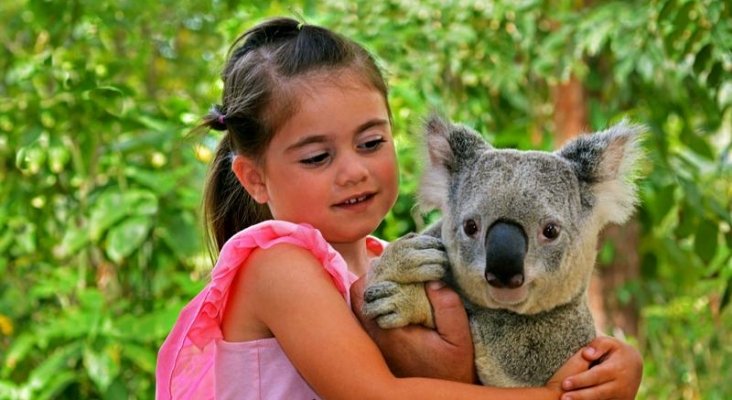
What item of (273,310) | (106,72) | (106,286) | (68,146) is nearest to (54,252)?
(106,286)

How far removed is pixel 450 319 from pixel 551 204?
0.28m

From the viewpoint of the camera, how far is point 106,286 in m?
4.30

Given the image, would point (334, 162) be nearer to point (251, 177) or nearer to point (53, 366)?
point (251, 177)

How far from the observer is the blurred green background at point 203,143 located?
11.4 ft

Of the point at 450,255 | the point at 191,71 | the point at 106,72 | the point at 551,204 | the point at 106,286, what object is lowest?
the point at 106,286

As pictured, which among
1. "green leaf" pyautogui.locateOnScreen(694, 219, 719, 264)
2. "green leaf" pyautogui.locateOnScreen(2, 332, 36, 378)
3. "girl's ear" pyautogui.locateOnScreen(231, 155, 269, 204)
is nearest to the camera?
"girl's ear" pyautogui.locateOnScreen(231, 155, 269, 204)

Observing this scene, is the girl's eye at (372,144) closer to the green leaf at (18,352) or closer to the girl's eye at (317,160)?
the girl's eye at (317,160)

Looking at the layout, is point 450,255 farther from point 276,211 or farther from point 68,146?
point 68,146

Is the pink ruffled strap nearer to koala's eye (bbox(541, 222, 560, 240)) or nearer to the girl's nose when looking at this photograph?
the girl's nose

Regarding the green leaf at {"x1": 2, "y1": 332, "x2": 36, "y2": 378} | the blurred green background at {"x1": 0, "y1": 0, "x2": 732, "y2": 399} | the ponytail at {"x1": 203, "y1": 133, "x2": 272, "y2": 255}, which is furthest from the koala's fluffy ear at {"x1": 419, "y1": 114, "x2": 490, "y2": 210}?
the green leaf at {"x1": 2, "y1": 332, "x2": 36, "y2": 378}

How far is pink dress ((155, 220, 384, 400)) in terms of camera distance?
2020mm

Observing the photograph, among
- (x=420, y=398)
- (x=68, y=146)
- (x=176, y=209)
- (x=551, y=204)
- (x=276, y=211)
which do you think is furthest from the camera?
(x=68, y=146)

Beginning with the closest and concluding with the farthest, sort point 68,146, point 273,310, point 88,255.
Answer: point 273,310
point 68,146
point 88,255

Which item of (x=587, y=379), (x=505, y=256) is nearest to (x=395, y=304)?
(x=505, y=256)
